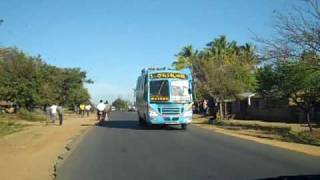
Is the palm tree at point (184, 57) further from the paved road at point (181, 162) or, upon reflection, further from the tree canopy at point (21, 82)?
the paved road at point (181, 162)

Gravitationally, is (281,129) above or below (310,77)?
below

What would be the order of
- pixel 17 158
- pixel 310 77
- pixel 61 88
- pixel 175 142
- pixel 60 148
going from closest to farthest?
pixel 17 158, pixel 60 148, pixel 175 142, pixel 310 77, pixel 61 88

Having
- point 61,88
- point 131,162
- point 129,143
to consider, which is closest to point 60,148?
point 129,143

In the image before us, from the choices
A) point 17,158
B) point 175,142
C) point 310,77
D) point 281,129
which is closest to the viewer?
point 17,158

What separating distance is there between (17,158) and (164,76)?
14.5 metres

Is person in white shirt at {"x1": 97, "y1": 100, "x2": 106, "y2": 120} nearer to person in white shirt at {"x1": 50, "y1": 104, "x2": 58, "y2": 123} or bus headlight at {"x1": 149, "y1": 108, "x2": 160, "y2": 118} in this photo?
person in white shirt at {"x1": 50, "y1": 104, "x2": 58, "y2": 123}

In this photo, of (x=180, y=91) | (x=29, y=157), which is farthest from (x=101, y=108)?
(x=29, y=157)

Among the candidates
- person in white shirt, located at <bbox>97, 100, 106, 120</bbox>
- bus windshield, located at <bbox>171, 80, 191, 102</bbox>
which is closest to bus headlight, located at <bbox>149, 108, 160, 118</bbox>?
bus windshield, located at <bbox>171, 80, 191, 102</bbox>

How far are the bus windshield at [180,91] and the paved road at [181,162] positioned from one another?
946cm

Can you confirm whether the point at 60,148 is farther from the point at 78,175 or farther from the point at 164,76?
the point at 164,76

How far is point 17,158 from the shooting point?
16797 millimetres

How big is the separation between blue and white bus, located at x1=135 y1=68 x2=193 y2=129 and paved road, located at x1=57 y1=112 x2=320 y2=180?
916cm

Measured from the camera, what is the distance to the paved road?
1245cm

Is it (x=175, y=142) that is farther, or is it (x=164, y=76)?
(x=164, y=76)
